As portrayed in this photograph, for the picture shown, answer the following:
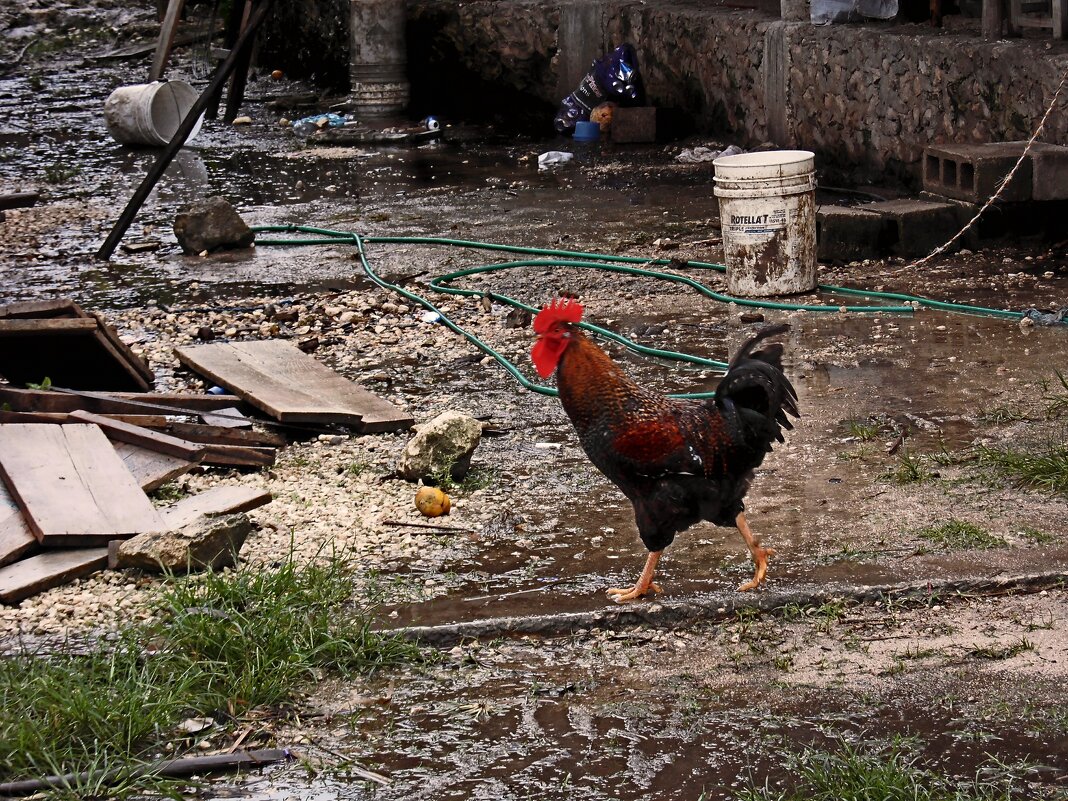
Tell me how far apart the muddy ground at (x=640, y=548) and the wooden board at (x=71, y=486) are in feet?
0.79

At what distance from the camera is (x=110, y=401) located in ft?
19.0

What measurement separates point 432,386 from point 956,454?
2705 mm

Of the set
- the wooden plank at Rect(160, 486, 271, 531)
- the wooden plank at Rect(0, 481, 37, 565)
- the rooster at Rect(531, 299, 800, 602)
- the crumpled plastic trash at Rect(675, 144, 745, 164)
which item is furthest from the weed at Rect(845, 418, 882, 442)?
the crumpled plastic trash at Rect(675, 144, 745, 164)

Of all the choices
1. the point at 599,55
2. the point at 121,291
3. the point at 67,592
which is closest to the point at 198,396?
the point at 67,592

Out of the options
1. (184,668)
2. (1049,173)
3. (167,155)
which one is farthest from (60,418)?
(1049,173)

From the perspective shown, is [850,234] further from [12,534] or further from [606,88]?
[606,88]

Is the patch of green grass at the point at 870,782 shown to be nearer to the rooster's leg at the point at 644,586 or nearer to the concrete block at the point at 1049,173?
the rooster's leg at the point at 644,586

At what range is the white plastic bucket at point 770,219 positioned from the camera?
7723 mm

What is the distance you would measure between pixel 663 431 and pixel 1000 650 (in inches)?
47.3

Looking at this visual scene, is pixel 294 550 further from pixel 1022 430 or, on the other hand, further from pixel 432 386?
pixel 1022 430

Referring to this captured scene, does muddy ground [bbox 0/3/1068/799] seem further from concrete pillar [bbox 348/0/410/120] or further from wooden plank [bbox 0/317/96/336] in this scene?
→ concrete pillar [bbox 348/0/410/120]

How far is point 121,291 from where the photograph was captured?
356 inches

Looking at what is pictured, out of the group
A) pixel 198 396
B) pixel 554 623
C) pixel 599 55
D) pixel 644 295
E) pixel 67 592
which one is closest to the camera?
pixel 554 623

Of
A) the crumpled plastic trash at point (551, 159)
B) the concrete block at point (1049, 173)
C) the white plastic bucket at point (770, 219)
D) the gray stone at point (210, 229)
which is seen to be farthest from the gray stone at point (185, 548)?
the crumpled plastic trash at point (551, 159)
